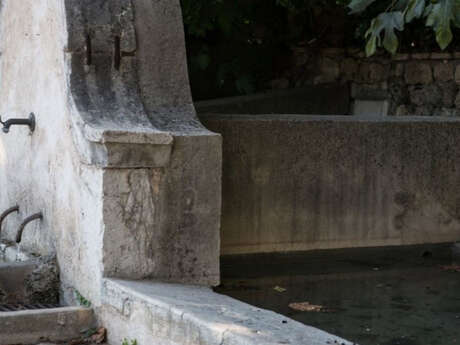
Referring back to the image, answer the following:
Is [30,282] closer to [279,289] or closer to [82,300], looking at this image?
[82,300]

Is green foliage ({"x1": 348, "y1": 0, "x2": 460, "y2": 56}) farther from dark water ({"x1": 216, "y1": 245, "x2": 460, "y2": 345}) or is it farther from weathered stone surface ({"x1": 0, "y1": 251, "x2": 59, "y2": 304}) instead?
weathered stone surface ({"x1": 0, "y1": 251, "x2": 59, "y2": 304})

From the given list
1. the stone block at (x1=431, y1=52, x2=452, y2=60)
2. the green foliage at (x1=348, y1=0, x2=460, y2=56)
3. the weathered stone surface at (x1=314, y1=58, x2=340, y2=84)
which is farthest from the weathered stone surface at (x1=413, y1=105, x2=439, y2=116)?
the green foliage at (x1=348, y1=0, x2=460, y2=56)

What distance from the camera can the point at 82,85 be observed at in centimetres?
489

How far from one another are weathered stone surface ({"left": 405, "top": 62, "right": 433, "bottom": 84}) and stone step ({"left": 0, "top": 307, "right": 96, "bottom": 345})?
6.97 m

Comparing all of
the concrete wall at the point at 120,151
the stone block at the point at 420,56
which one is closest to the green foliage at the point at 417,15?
the concrete wall at the point at 120,151

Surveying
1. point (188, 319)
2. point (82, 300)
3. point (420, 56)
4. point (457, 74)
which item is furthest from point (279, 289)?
point (420, 56)

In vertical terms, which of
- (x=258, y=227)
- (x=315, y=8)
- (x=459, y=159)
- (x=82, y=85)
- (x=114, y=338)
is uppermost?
(x=315, y=8)

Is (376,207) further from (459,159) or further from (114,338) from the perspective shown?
(114,338)

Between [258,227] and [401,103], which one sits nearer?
[258,227]

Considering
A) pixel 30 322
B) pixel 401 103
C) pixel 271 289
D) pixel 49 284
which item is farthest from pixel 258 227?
pixel 401 103

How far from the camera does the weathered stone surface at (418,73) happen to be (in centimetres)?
1063

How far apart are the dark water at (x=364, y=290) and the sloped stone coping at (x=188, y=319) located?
72 centimetres

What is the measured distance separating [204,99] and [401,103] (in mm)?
2520

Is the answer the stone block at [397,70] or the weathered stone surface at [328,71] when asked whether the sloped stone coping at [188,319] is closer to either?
the stone block at [397,70]
